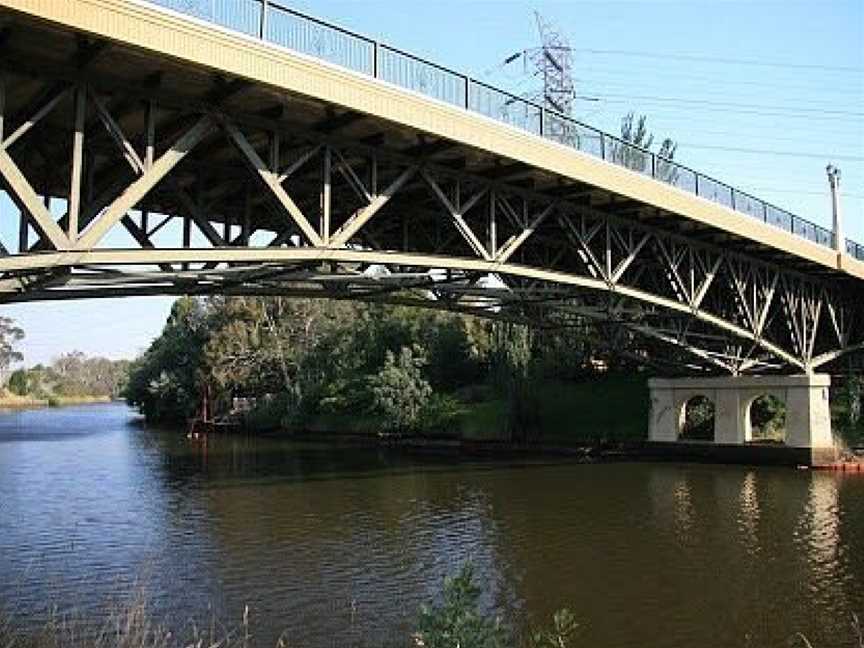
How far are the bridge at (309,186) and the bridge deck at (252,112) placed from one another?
4cm

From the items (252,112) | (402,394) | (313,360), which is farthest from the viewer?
(313,360)

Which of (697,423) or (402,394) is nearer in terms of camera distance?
(697,423)

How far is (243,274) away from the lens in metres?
17.9

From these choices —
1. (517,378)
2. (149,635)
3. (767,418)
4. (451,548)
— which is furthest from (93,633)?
(767,418)

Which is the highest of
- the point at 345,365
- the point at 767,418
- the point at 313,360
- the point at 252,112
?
the point at 252,112

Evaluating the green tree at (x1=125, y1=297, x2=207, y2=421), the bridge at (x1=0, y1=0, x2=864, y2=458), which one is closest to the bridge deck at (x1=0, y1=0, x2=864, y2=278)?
the bridge at (x1=0, y1=0, x2=864, y2=458)

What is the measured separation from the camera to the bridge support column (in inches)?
1469

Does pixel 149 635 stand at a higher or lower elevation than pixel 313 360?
lower

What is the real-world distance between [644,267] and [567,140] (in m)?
8.93

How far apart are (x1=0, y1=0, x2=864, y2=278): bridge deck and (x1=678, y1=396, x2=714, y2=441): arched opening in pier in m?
18.9

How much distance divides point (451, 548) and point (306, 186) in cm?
900

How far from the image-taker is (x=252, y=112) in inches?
656

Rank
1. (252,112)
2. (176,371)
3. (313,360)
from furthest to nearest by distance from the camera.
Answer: (176,371) < (313,360) < (252,112)

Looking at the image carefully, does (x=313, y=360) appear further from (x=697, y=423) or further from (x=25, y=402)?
(x=25, y=402)
